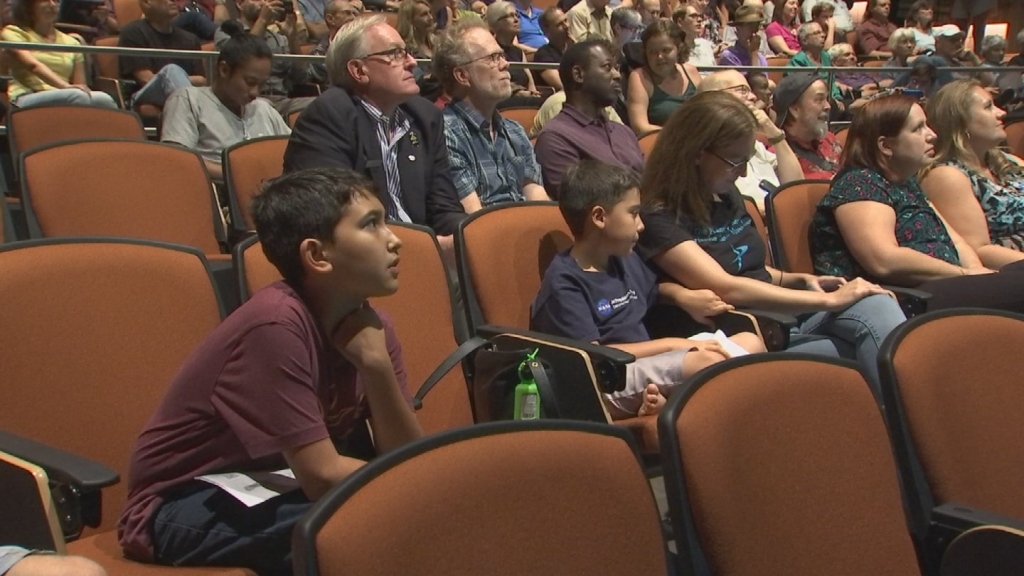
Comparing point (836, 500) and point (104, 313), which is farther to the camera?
point (104, 313)

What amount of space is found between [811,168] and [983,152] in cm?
60

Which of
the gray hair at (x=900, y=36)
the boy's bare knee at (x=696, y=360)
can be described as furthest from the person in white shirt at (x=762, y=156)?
the gray hair at (x=900, y=36)

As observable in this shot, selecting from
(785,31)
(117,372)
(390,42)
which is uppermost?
(390,42)

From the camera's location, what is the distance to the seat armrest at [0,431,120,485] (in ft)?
4.67

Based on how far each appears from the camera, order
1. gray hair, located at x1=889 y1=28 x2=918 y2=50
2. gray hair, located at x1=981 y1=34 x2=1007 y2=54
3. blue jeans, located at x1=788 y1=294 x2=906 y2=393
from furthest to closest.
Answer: gray hair, located at x1=981 y1=34 x2=1007 y2=54 → gray hair, located at x1=889 y1=28 x2=918 y2=50 → blue jeans, located at x1=788 y1=294 x2=906 y2=393

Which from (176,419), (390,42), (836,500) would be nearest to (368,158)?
(390,42)

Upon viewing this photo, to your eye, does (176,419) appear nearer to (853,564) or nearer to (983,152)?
(853,564)

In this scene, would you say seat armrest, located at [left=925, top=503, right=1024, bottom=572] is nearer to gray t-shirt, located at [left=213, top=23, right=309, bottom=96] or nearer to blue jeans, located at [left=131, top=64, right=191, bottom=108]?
blue jeans, located at [left=131, top=64, right=191, bottom=108]

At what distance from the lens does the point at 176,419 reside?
159cm

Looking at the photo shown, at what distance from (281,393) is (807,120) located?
2.91m

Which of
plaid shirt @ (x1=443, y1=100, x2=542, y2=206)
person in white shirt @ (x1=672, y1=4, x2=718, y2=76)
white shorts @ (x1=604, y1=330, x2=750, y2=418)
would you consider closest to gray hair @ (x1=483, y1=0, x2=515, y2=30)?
person in white shirt @ (x1=672, y1=4, x2=718, y2=76)

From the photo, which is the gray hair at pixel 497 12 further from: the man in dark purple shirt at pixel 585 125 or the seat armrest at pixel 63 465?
the seat armrest at pixel 63 465

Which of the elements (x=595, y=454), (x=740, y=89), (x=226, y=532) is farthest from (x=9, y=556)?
(x=740, y=89)

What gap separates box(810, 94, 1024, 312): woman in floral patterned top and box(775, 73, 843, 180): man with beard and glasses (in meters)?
0.61
